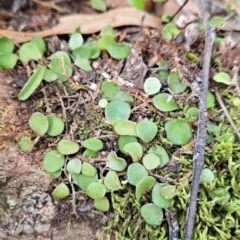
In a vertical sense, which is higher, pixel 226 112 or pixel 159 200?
pixel 226 112

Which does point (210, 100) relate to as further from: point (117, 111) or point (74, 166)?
point (74, 166)

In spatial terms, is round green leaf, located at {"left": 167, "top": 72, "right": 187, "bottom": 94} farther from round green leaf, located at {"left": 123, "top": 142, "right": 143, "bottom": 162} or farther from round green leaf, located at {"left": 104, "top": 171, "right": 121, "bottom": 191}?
round green leaf, located at {"left": 104, "top": 171, "right": 121, "bottom": 191}

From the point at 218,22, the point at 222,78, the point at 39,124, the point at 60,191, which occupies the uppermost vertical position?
the point at 218,22

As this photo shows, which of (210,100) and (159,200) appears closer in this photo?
(159,200)

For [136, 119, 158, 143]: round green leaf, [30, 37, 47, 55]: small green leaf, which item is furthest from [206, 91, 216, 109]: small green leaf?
[30, 37, 47, 55]: small green leaf

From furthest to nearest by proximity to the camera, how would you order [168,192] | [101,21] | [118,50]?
[101,21] → [118,50] → [168,192]

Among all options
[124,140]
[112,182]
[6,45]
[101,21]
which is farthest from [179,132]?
[6,45]

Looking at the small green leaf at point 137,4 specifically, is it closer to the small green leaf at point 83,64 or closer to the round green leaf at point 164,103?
the small green leaf at point 83,64
